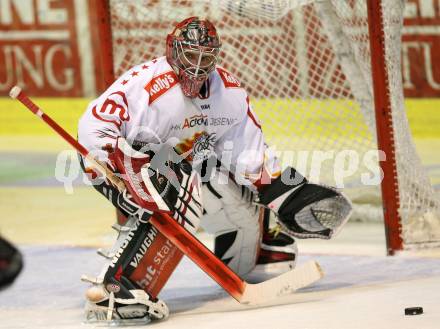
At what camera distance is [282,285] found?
12.7 ft

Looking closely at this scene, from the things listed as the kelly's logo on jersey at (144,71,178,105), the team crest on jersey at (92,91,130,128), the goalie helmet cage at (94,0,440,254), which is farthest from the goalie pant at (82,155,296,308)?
the goalie helmet cage at (94,0,440,254)

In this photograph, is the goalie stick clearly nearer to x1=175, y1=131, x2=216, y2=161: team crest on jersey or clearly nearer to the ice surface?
the ice surface

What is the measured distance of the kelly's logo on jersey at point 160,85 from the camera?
379cm

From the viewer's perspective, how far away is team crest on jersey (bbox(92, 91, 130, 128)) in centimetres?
374

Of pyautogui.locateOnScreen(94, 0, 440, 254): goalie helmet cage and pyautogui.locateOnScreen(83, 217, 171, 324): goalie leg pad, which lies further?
pyautogui.locateOnScreen(94, 0, 440, 254): goalie helmet cage

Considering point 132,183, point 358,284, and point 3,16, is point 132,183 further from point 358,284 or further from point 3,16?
point 3,16

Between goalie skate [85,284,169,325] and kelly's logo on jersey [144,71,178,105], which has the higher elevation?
kelly's logo on jersey [144,71,178,105]

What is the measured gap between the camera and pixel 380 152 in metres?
4.46

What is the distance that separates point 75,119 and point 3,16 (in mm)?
929

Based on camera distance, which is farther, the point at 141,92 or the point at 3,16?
the point at 3,16

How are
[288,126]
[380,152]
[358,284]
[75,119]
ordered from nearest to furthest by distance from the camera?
[358,284] → [380,152] → [288,126] → [75,119]

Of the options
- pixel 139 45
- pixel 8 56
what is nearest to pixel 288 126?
pixel 139 45

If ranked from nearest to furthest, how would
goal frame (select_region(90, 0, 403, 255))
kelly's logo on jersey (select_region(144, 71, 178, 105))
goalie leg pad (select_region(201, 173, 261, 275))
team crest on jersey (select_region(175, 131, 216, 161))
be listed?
kelly's logo on jersey (select_region(144, 71, 178, 105)) → team crest on jersey (select_region(175, 131, 216, 161)) → goalie leg pad (select_region(201, 173, 261, 275)) → goal frame (select_region(90, 0, 403, 255))

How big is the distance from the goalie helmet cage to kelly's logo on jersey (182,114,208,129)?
2.66ft
